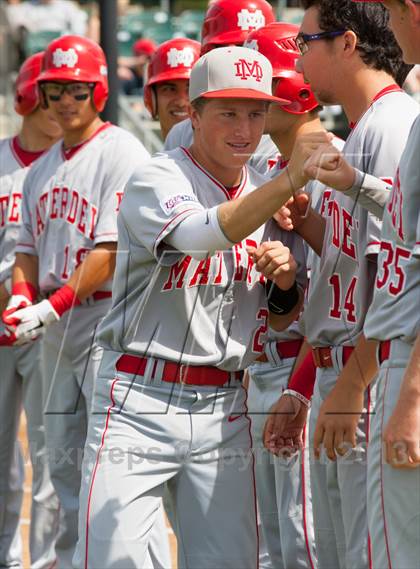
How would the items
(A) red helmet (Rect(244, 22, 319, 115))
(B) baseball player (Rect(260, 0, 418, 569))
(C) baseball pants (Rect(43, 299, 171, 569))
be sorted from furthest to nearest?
(C) baseball pants (Rect(43, 299, 171, 569))
(A) red helmet (Rect(244, 22, 319, 115))
(B) baseball player (Rect(260, 0, 418, 569))

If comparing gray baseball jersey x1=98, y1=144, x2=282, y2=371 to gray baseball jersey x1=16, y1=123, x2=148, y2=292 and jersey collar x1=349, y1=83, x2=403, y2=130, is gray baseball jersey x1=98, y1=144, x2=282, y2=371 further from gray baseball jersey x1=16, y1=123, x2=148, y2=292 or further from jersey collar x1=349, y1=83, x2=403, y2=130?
gray baseball jersey x1=16, y1=123, x2=148, y2=292

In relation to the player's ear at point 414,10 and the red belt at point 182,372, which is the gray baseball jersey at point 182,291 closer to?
the red belt at point 182,372

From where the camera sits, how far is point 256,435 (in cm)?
469

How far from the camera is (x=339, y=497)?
384 cm

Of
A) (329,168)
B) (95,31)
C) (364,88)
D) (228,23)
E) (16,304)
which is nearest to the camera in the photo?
(329,168)

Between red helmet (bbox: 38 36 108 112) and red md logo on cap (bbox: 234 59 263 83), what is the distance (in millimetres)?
1949

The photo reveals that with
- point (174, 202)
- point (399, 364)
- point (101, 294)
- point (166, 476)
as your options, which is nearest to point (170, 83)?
point (101, 294)

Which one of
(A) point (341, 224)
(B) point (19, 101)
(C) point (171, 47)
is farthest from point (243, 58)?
(B) point (19, 101)

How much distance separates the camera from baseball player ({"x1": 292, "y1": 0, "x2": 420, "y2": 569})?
2.77m

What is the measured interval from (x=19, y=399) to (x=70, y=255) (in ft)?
3.20

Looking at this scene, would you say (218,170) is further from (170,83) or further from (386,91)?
(170,83)

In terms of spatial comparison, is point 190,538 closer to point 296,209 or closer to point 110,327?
point 110,327

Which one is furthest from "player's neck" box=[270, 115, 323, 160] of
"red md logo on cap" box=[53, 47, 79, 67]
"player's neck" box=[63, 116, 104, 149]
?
"red md logo on cap" box=[53, 47, 79, 67]

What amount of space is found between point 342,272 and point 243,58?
76 centimetres
